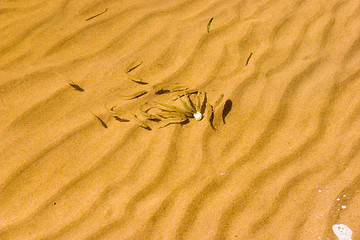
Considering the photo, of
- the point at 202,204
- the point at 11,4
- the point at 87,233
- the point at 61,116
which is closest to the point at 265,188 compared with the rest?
the point at 202,204

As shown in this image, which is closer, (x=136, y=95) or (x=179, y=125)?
(x=179, y=125)

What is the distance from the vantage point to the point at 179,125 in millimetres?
2057

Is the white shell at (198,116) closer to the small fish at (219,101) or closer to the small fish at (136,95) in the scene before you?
the small fish at (219,101)

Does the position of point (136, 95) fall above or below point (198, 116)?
above

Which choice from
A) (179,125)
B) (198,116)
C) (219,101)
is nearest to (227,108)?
(219,101)

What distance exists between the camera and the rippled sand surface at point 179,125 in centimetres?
180

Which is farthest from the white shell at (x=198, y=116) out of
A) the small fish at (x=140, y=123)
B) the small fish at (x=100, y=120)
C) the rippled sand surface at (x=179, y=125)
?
the small fish at (x=100, y=120)

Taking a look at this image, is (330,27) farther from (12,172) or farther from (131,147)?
(12,172)

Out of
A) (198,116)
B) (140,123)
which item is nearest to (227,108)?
(198,116)

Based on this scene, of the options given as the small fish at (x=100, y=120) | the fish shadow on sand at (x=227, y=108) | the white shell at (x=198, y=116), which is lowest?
the fish shadow on sand at (x=227, y=108)

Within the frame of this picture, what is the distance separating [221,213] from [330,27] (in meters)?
1.57

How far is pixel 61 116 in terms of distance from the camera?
2104 mm

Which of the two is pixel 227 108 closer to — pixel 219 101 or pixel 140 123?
pixel 219 101

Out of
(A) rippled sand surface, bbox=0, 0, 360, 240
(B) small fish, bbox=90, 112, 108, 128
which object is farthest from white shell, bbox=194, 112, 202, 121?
(B) small fish, bbox=90, 112, 108, 128
